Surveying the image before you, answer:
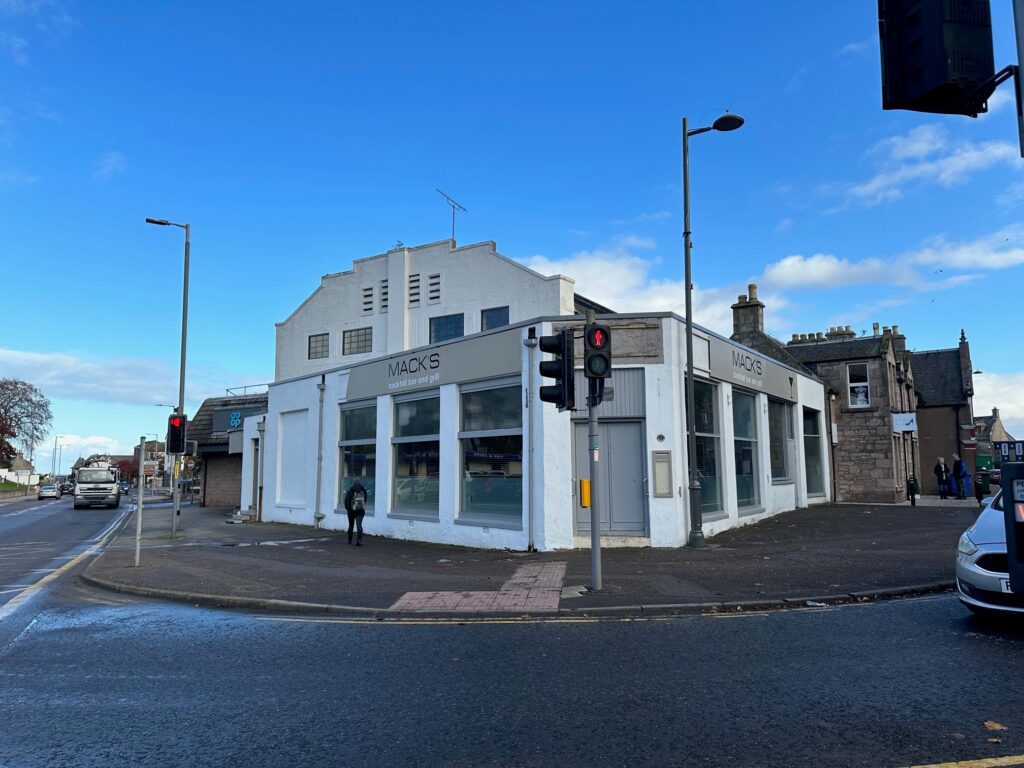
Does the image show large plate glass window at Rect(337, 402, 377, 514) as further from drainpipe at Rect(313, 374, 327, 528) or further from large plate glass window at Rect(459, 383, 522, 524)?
large plate glass window at Rect(459, 383, 522, 524)

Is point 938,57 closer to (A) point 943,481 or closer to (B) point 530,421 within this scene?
(B) point 530,421

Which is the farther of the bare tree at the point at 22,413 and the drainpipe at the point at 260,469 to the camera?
the bare tree at the point at 22,413

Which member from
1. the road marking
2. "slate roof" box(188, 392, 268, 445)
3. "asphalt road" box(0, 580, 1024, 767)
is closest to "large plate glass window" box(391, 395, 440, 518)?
"asphalt road" box(0, 580, 1024, 767)

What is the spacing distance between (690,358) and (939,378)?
35.4 m

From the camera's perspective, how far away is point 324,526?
68.6 feet

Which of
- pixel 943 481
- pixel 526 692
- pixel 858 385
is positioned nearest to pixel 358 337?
pixel 858 385

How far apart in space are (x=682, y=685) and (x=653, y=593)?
3.89 meters

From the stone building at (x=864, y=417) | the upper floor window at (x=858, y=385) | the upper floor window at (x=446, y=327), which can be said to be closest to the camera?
the stone building at (x=864, y=417)

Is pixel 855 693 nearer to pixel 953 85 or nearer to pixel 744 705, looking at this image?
pixel 744 705

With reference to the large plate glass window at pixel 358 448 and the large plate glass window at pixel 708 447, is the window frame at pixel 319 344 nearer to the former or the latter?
the large plate glass window at pixel 358 448

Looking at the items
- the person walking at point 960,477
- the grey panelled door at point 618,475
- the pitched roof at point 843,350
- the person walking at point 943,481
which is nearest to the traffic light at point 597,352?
the grey panelled door at point 618,475

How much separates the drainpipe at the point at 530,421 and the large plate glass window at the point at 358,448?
241 inches

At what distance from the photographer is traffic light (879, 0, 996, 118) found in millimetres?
2902

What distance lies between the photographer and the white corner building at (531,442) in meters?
14.3
